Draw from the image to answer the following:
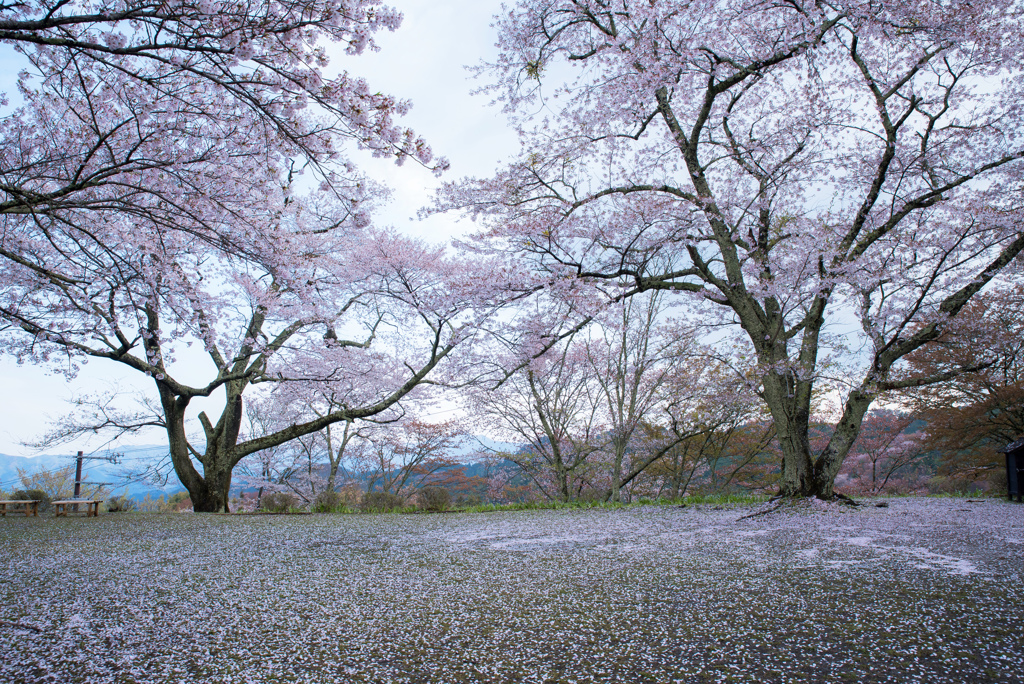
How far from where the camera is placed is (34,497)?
30.7 ft

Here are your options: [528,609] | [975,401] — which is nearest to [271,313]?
[528,609]

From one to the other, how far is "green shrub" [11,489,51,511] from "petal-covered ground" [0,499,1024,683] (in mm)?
6290

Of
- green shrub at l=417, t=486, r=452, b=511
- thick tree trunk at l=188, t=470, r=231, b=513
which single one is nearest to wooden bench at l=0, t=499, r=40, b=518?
thick tree trunk at l=188, t=470, r=231, b=513

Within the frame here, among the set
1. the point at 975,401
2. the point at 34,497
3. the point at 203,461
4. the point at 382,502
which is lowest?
the point at 382,502

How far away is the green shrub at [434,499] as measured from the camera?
8555mm

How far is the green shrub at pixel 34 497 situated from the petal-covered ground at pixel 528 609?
20.6ft

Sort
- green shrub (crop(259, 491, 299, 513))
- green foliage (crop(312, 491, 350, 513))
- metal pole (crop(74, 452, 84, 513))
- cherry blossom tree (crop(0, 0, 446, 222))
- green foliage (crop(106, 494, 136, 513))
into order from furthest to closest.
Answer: metal pole (crop(74, 452, 84, 513)) → green foliage (crop(106, 494, 136, 513)) → green shrub (crop(259, 491, 299, 513)) → green foliage (crop(312, 491, 350, 513)) → cherry blossom tree (crop(0, 0, 446, 222))

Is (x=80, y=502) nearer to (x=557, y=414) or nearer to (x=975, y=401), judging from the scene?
(x=557, y=414)

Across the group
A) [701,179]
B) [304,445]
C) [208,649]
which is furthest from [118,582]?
[304,445]

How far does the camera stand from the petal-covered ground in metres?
1.65

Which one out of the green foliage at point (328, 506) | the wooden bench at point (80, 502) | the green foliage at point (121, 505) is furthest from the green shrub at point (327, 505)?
the green foliage at point (121, 505)

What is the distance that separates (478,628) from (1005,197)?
A: 868 cm

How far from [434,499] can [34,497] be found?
282 inches

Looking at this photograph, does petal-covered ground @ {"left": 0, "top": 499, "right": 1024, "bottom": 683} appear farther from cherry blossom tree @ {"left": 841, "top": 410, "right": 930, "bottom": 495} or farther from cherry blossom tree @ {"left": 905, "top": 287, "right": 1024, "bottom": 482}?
cherry blossom tree @ {"left": 841, "top": 410, "right": 930, "bottom": 495}
